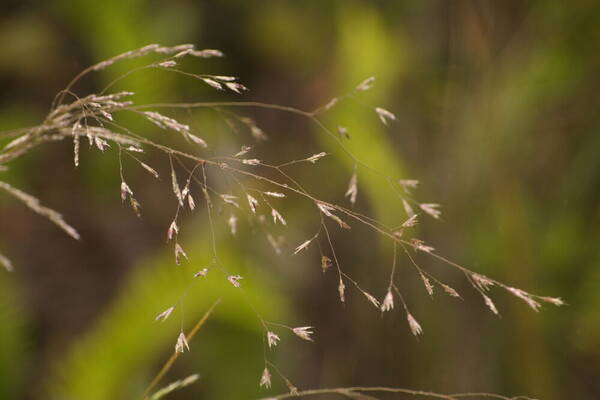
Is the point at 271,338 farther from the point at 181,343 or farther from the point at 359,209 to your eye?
the point at 359,209

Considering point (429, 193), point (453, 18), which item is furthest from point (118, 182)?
point (453, 18)

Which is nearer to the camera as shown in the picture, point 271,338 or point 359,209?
point 271,338

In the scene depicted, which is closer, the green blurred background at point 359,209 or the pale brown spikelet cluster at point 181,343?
the pale brown spikelet cluster at point 181,343

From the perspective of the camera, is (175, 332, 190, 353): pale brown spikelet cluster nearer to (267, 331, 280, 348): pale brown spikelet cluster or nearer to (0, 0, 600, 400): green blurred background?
(267, 331, 280, 348): pale brown spikelet cluster

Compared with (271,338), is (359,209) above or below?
below

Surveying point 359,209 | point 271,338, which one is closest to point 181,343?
point 271,338

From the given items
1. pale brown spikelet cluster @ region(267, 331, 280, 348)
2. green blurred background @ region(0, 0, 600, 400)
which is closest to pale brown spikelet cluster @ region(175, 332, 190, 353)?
pale brown spikelet cluster @ region(267, 331, 280, 348)

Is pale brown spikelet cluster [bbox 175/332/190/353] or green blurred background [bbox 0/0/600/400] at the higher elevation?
pale brown spikelet cluster [bbox 175/332/190/353]

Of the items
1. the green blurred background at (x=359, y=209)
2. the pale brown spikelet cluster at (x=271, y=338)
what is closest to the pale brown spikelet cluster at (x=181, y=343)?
the pale brown spikelet cluster at (x=271, y=338)

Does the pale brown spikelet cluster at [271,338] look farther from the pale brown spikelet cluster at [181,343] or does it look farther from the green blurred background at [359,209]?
the green blurred background at [359,209]
